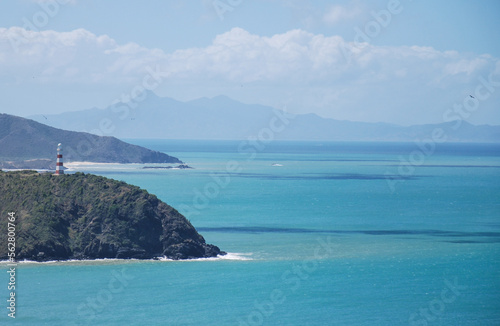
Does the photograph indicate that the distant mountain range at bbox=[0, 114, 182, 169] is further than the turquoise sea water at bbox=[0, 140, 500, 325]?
Yes

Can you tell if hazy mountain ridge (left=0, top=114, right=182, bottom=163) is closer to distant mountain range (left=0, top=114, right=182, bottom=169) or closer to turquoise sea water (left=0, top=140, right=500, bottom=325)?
distant mountain range (left=0, top=114, right=182, bottom=169)

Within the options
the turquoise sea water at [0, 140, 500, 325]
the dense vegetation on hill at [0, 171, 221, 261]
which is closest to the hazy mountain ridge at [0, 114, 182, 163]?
the turquoise sea water at [0, 140, 500, 325]

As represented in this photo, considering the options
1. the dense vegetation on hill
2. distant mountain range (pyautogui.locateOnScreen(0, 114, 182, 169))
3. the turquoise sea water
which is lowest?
the turquoise sea water

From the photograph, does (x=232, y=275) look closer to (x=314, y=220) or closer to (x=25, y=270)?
(x=25, y=270)

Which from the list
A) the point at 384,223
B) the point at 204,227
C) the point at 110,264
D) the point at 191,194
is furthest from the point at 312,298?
the point at 191,194

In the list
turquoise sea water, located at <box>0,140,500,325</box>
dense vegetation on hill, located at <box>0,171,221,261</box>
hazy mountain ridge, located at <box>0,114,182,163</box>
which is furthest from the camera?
hazy mountain ridge, located at <box>0,114,182,163</box>

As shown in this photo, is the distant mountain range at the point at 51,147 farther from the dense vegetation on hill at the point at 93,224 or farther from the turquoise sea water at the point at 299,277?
the dense vegetation on hill at the point at 93,224
